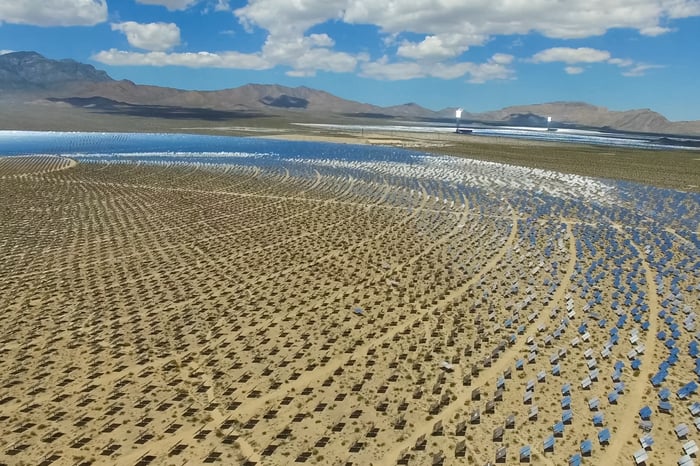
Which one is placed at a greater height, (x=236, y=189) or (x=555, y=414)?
(x=236, y=189)

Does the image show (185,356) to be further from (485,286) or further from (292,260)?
(485,286)

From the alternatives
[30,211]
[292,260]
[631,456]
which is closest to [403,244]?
[292,260]

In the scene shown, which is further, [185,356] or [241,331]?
[241,331]

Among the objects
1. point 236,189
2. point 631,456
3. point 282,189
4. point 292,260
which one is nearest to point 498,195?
point 282,189

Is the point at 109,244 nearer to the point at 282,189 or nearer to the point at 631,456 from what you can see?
the point at 282,189

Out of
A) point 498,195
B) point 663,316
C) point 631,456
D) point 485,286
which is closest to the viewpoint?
point 631,456

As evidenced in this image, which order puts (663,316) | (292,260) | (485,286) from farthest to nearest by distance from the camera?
(292,260) → (485,286) → (663,316)
